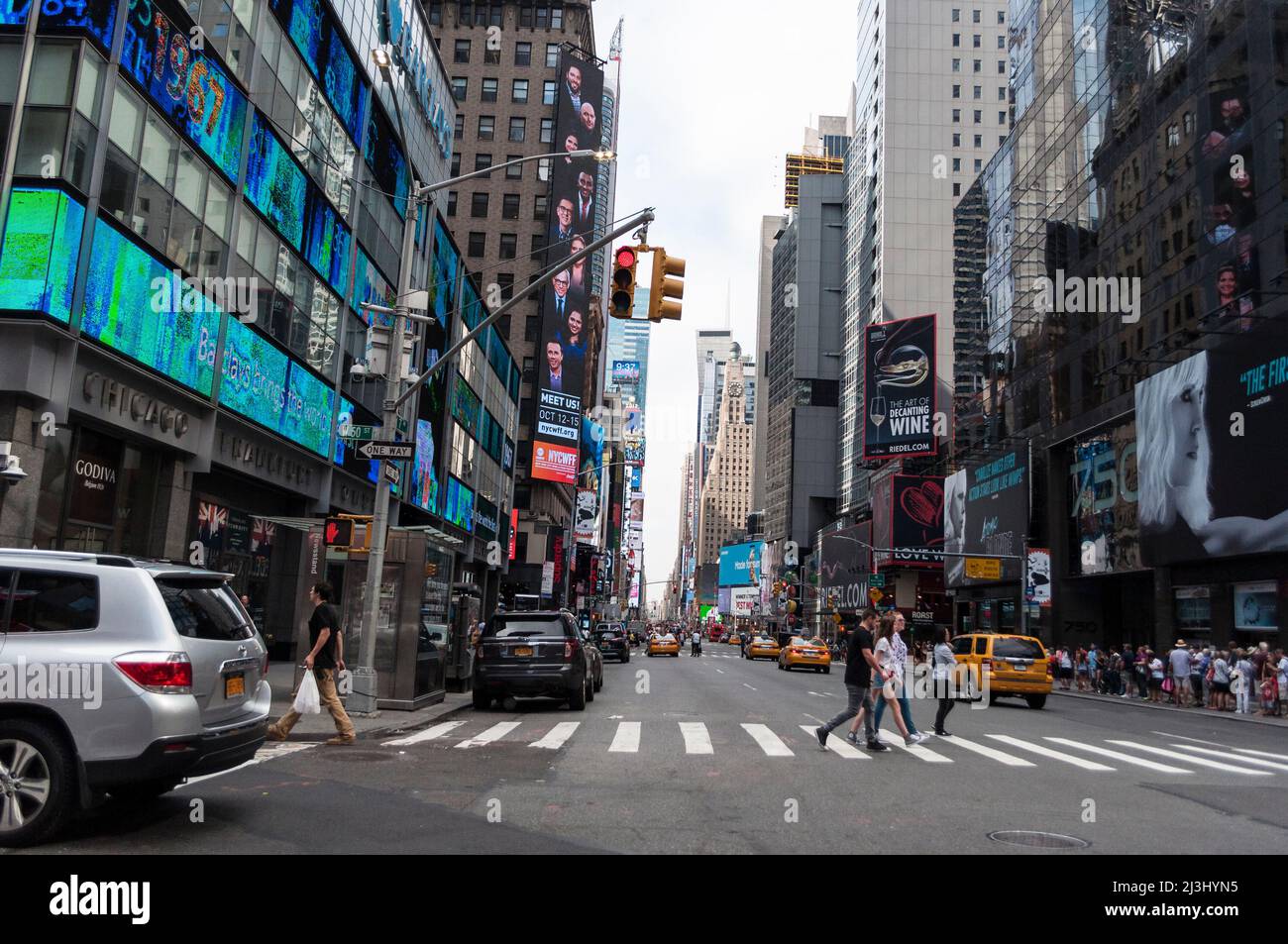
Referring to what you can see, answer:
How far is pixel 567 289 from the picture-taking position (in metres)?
79.1

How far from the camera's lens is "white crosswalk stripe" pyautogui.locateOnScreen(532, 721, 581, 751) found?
12.9 metres

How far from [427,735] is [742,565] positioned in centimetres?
15501

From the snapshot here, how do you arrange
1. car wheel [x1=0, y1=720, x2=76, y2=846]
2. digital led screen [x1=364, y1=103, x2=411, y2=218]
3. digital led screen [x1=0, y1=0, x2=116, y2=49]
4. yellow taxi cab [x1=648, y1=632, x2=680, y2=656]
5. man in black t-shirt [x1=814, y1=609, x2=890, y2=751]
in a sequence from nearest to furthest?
1. car wheel [x1=0, y1=720, x2=76, y2=846]
2. man in black t-shirt [x1=814, y1=609, x2=890, y2=751]
3. digital led screen [x1=0, y1=0, x2=116, y2=49]
4. digital led screen [x1=364, y1=103, x2=411, y2=218]
5. yellow taxi cab [x1=648, y1=632, x2=680, y2=656]

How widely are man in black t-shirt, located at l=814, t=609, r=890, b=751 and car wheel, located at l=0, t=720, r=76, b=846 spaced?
31.3 ft

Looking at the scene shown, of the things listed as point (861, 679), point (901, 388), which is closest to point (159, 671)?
point (861, 679)

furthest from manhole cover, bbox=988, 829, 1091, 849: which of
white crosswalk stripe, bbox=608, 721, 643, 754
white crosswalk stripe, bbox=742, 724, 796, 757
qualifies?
white crosswalk stripe, bbox=608, 721, 643, 754

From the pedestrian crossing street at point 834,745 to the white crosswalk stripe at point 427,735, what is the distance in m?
0.01

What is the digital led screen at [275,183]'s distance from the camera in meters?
24.4

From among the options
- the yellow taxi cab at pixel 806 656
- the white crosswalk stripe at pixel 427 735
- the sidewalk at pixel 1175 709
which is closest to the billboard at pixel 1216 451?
the sidewalk at pixel 1175 709

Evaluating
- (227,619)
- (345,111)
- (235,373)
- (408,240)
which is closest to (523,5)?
(345,111)

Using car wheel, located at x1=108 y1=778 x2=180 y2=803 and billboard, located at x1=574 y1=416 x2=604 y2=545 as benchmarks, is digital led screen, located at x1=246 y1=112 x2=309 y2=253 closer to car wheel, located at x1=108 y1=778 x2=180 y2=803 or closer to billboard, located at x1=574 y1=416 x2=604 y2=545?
car wheel, located at x1=108 y1=778 x2=180 y2=803

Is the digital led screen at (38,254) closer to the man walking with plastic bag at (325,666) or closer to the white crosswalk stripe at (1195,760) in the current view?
the man walking with plastic bag at (325,666)

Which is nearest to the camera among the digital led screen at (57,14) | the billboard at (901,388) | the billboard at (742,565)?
the digital led screen at (57,14)
